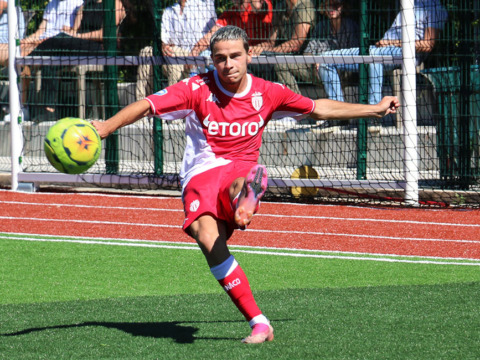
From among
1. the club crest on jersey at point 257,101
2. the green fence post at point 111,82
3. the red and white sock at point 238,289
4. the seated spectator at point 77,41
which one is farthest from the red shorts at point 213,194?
the seated spectator at point 77,41

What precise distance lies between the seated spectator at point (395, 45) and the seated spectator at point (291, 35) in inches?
17.8

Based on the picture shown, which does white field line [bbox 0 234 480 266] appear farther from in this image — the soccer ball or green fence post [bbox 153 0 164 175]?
green fence post [bbox 153 0 164 175]

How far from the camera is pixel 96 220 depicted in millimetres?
10266

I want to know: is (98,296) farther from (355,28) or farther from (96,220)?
(355,28)

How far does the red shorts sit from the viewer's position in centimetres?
507

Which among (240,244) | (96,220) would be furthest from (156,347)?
(96,220)

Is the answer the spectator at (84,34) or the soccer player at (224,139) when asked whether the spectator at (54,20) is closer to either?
the spectator at (84,34)

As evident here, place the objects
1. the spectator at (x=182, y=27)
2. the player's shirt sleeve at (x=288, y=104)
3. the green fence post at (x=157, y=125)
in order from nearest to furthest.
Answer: the player's shirt sleeve at (x=288, y=104)
the spectator at (x=182, y=27)
the green fence post at (x=157, y=125)

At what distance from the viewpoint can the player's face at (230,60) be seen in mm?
5180

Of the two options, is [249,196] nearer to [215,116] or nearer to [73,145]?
[215,116]

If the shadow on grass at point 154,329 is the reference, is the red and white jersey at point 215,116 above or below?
above

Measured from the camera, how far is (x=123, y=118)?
4.94 meters

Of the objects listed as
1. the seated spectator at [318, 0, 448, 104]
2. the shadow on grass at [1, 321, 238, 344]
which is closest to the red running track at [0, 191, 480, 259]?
the seated spectator at [318, 0, 448, 104]

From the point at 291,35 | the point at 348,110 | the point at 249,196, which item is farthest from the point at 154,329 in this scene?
the point at 291,35
